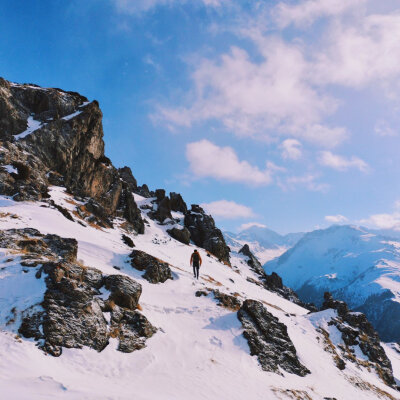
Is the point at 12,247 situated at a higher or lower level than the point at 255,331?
higher

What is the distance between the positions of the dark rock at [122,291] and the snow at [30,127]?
34748 mm

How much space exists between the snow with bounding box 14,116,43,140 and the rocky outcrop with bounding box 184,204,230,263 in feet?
138

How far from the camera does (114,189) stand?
175ft

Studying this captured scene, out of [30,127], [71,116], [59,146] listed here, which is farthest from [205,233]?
[30,127]

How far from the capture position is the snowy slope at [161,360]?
29.8 ft

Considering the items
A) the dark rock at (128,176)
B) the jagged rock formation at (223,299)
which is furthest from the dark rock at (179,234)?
the dark rock at (128,176)

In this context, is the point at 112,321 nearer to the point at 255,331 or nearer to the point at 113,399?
the point at 113,399

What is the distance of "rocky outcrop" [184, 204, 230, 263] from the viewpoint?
6788 cm

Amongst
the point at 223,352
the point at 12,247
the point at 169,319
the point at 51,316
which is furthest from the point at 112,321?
the point at 12,247

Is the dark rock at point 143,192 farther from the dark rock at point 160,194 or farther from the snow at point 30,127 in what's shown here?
the snow at point 30,127

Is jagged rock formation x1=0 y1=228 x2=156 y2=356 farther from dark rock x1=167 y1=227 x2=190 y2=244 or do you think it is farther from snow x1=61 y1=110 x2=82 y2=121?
dark rock x1=167 y1=227 x2=190 y2=244

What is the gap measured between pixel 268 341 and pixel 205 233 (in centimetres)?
5391

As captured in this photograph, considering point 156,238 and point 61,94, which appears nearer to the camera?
point 61,94

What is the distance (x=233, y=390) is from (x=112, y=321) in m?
6.49
